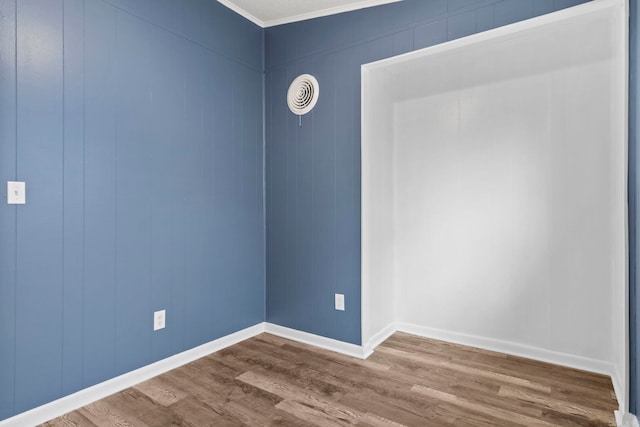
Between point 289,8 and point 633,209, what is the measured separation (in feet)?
8.24

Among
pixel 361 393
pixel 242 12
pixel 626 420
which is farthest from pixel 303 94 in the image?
Answer: pixel 626 420

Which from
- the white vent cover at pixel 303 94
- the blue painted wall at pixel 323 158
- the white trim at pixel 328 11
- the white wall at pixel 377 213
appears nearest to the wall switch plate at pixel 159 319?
the blue painted wall at pixel 323 158

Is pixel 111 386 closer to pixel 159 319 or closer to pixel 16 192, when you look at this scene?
pixel 159 319

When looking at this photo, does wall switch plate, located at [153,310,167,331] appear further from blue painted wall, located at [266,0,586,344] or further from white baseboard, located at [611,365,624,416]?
white baseboard, located at [611,365,624,416]

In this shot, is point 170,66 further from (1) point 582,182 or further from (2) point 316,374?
(1) point 582,182

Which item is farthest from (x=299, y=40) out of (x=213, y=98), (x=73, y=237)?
(x=73, y=237)

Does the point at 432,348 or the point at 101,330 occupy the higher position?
the point at 101,330

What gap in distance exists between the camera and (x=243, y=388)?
6.91ft

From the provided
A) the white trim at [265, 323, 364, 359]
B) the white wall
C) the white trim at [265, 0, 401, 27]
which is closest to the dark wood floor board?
the white trim at [265, 323, 364, 359]

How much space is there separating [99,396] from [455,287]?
7.99 ft

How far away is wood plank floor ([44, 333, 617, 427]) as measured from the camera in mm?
1802

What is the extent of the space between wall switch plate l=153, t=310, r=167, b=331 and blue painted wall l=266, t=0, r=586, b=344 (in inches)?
36.9

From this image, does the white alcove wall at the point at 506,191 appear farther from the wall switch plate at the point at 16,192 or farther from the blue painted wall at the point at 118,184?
the wall switch plate at the point at 16,192

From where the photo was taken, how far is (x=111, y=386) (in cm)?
204
